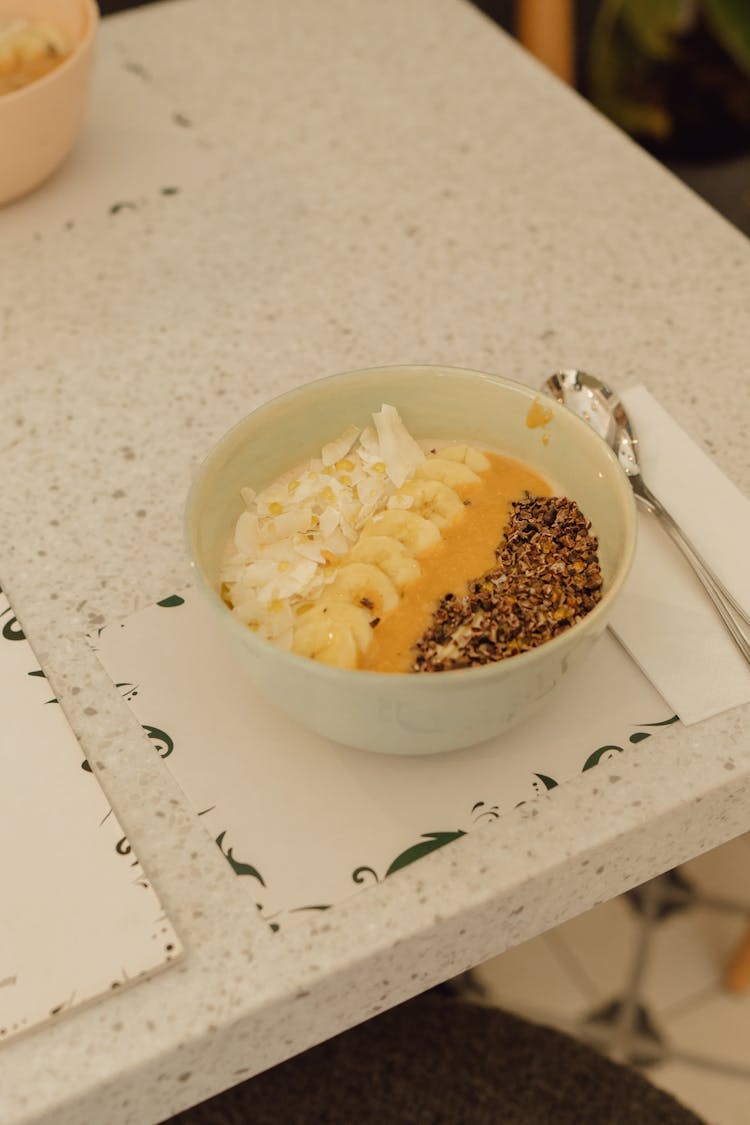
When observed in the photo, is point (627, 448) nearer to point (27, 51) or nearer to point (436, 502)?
point (436, 502)

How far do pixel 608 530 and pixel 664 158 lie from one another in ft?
5.06

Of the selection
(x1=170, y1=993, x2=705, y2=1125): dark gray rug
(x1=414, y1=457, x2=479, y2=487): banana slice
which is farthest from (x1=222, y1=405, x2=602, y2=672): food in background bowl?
(x1=170, y1=993, x2=705, y2=1125): dark gray rug

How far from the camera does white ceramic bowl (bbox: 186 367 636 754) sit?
23.4 inches

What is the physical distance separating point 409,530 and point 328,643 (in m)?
0.10

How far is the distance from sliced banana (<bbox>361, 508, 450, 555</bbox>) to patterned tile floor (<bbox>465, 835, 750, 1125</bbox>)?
0.90m

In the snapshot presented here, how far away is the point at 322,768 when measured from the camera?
672 mm

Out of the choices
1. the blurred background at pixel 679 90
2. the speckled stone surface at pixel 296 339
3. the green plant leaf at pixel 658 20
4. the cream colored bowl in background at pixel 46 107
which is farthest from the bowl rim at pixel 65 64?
the green plant leaf at pixel 658 20

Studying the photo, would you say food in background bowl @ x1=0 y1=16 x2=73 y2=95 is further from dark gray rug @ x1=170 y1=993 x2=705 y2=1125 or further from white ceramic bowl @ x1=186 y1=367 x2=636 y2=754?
dark gray rug @ x1=170 y1=993 x2=705 y2=1125

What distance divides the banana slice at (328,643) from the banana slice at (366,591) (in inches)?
1.0

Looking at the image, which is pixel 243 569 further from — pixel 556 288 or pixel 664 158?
pixel 664 158

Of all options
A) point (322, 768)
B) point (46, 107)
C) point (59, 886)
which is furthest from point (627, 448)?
point (46, 107)

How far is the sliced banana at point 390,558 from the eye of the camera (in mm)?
671

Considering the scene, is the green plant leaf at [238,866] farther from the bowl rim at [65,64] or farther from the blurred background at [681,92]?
the blurred background at [681,92]

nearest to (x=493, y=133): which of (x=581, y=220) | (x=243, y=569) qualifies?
(x=581, y=220)
